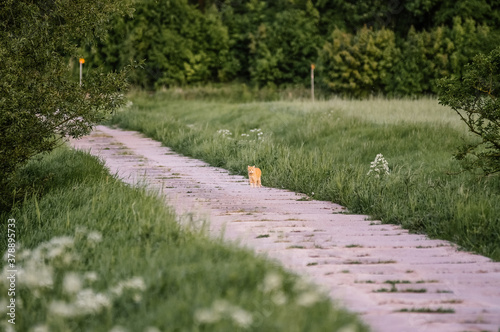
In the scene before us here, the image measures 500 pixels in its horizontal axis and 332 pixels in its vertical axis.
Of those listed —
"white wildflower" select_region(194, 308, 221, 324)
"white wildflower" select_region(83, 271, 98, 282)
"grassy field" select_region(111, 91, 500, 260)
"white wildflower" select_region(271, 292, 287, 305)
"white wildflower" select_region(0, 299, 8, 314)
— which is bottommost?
"grassy field" select_region(111, 91, 500, 260)

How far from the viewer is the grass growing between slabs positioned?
3.03 metres

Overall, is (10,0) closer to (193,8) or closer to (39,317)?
(39,317)

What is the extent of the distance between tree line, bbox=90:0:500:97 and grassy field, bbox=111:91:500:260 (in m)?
13.9

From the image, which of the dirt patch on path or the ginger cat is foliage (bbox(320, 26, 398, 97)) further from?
the dirt patch on path

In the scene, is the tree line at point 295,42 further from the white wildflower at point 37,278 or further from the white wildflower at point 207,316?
the white wildflower at point 207,316

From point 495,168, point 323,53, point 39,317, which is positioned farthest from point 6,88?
point 323,53

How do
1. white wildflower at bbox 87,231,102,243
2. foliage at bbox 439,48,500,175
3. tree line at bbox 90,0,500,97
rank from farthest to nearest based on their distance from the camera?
tree line at bbox 90,0,500,97
foliage at bbox 439,48,500,175
white wildflower at bbox 87,231,102,243

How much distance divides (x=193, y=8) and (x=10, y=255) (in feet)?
140

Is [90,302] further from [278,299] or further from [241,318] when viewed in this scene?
[278,299]

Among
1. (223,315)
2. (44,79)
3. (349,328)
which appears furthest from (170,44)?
(349,328)

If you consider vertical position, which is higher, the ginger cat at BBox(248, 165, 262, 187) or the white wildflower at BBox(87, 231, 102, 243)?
the white wildflower at BBox(87, 231, 102, 243)

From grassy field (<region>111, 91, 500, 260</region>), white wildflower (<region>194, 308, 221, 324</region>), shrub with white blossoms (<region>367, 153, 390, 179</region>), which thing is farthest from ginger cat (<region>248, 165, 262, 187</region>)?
white wildflower (<region>194, 308, 221, 324</region>)

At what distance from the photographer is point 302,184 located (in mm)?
7906

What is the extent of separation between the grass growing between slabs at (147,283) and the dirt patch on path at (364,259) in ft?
1.11
